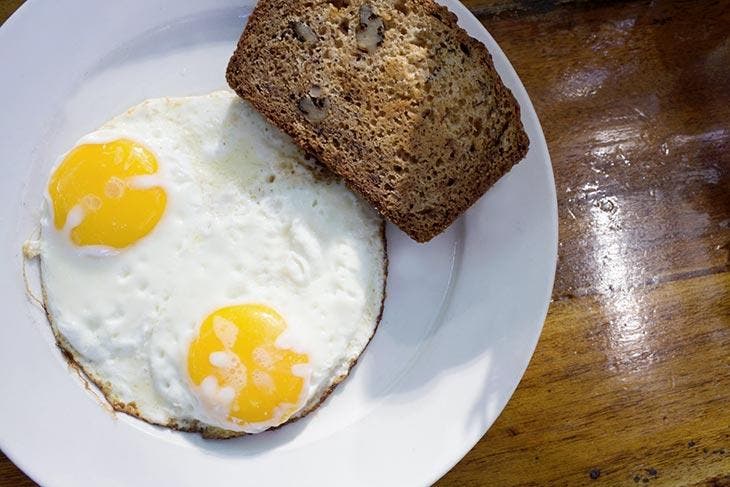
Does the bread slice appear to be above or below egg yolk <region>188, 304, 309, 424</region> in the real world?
above

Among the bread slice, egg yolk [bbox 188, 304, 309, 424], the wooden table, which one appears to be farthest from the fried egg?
the wooden table

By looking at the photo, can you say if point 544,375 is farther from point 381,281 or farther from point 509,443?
point 381,281

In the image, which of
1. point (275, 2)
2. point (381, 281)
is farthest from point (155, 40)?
point (381, 281)

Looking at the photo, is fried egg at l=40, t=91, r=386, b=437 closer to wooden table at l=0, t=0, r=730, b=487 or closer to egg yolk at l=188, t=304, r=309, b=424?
egg yolk at l=188, t=304, r=309, b=424

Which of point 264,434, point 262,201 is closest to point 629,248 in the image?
point 262,201

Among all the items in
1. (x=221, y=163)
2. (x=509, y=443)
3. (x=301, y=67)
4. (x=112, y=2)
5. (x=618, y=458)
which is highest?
(x=112, y=2)

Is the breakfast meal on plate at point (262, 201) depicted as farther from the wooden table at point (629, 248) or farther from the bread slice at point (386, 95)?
the wooden table at point (629, 248)

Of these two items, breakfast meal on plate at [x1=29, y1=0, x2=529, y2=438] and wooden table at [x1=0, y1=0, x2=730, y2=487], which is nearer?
breakfast meal on plate at [x1=29, y1=0, x2=529, y2=438]

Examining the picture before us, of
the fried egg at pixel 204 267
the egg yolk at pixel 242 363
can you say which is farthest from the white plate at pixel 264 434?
the egg yolk at pixel 242 363
